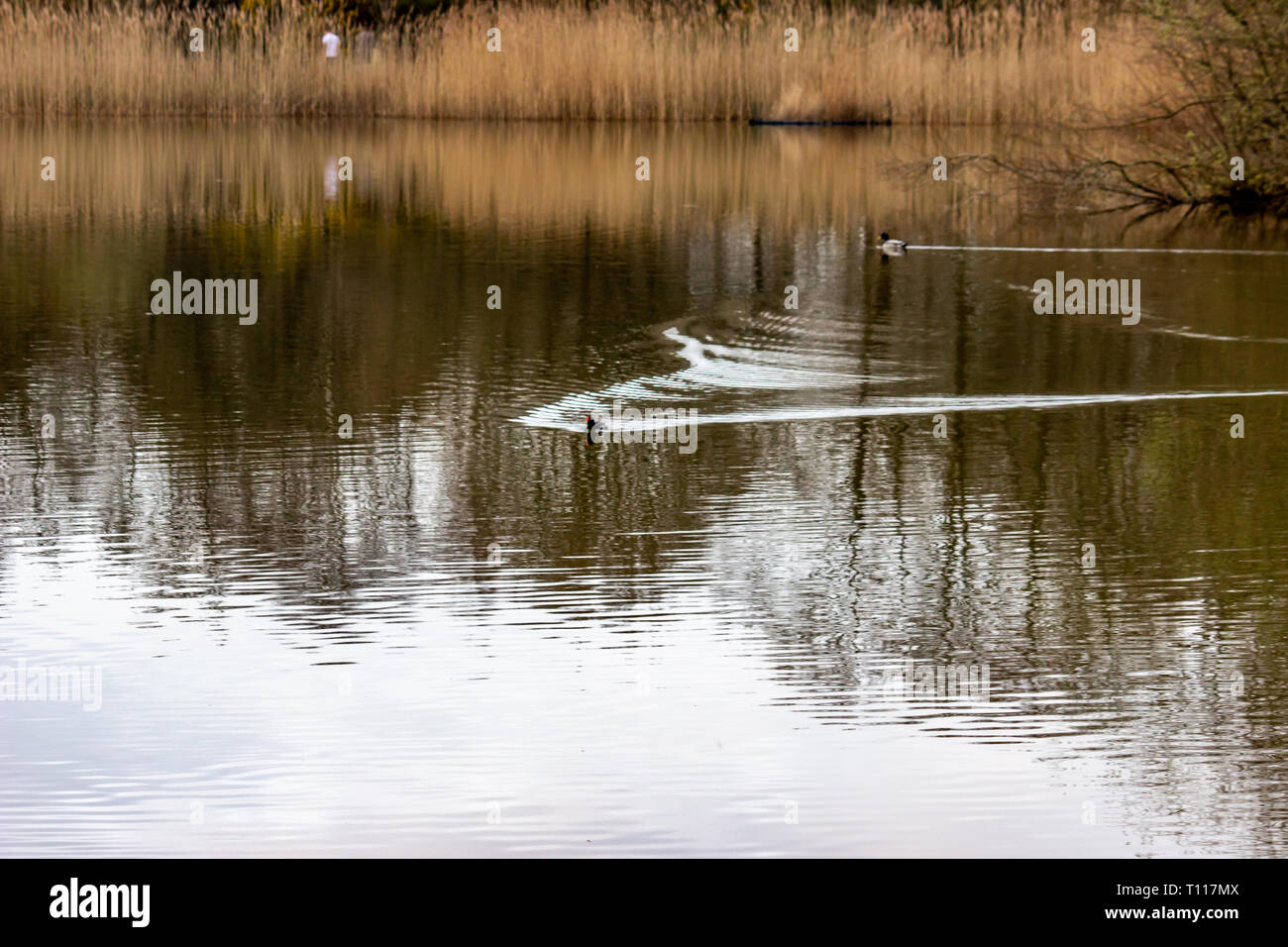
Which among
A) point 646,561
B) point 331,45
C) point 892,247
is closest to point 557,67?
point 331,45

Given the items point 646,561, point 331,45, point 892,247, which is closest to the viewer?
point 646,561

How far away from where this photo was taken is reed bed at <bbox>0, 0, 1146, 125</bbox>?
90.2 feet

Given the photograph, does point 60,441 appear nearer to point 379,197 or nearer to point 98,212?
point 98,212

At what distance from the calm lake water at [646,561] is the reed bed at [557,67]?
43.2ft

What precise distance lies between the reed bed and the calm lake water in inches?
518

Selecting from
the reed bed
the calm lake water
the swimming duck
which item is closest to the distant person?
the reed bed

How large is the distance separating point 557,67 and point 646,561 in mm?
22017

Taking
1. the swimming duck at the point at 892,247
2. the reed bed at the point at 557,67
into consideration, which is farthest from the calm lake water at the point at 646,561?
the reed bed at the point at 557,67

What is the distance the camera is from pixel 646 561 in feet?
22.7

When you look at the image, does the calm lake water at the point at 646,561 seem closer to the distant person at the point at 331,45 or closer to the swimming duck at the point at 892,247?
the swimming duck at the point at 892,247

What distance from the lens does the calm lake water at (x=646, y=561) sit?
4844 mm

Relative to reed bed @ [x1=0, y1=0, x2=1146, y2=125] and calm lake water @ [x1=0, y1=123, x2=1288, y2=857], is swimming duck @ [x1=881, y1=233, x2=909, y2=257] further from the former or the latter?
reed bed @ [x1=0, y1=0, x2=1146, y2=125]

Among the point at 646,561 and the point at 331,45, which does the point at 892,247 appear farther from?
the point at 331,45
